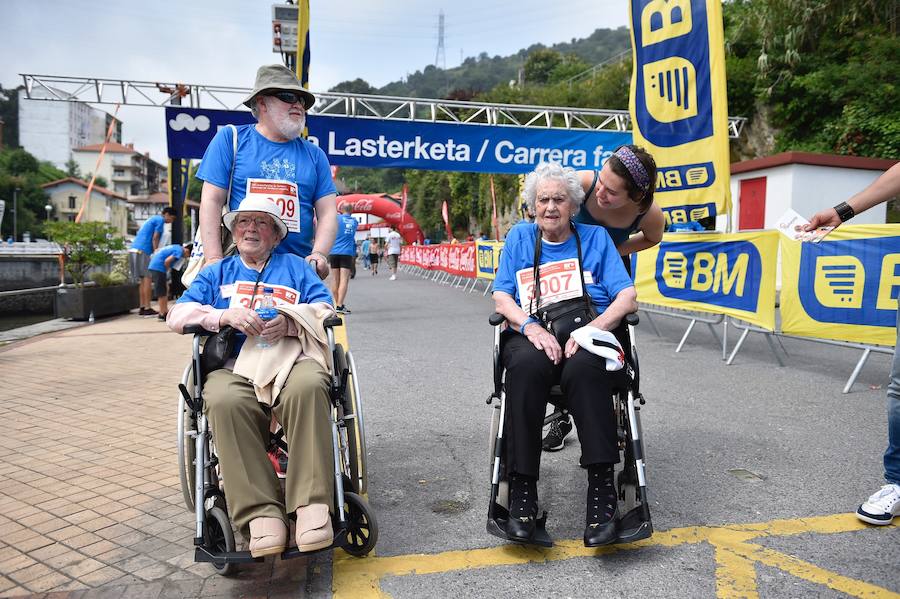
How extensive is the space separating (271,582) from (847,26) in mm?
23453

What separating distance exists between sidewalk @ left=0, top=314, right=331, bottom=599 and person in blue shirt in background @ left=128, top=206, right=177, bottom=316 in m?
5.39

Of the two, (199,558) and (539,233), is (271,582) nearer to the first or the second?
(199,558)

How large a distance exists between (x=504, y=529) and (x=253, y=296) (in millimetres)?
1396

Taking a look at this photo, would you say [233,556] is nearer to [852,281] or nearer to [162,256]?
[852,281]

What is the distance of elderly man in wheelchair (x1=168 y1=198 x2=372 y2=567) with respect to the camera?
92.2 inches

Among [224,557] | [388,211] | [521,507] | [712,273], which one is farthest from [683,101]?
[388,211]

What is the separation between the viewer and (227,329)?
264 centimetres

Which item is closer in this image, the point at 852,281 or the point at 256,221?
the point at 256,221

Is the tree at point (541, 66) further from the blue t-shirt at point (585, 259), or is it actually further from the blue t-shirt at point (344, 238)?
the blue t-shirt at point (585, 259)

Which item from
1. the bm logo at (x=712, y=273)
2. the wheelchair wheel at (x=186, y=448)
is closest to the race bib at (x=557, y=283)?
the wheelchair wheel at (x=186, y=448)

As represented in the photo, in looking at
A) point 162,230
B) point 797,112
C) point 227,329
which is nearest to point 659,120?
point 227,329

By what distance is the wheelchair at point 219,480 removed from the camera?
236cm

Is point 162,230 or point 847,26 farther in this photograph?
point 847,26

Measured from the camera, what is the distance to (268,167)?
3338 mm
